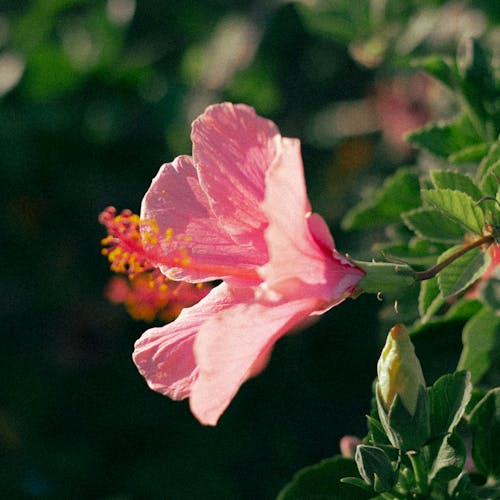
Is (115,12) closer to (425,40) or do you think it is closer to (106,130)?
(106,130)

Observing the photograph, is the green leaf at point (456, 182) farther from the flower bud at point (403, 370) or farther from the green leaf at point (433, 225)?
the flower bud at point (403, 370)

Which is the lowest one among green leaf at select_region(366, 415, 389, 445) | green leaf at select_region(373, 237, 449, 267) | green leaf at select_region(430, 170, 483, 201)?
green leaf at select_region(366, 415, 389, 445)

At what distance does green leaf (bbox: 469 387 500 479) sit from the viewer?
1.44 meters

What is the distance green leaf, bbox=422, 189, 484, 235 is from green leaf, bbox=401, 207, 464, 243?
136mm

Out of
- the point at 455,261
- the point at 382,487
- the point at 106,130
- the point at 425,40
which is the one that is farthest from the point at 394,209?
the point at 106,130

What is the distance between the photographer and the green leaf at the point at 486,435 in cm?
144

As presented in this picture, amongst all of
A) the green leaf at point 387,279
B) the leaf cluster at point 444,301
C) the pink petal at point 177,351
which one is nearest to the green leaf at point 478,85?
the leaf cluster at point 444,301

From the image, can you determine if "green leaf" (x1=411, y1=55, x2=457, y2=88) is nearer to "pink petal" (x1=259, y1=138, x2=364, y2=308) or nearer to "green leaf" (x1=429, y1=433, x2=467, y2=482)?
"pink petal" (x1=259, y1=138, x2=364, y2=308)

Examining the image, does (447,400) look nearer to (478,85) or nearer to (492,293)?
(492,293)

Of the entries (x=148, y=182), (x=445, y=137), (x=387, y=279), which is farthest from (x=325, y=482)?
(x=148, y=182)

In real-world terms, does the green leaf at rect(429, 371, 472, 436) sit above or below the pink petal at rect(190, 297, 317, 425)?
below

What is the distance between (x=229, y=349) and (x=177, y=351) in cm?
22

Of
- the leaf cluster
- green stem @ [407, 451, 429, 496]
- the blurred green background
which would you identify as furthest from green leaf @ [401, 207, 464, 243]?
the blurred green background

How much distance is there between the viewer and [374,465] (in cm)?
124
